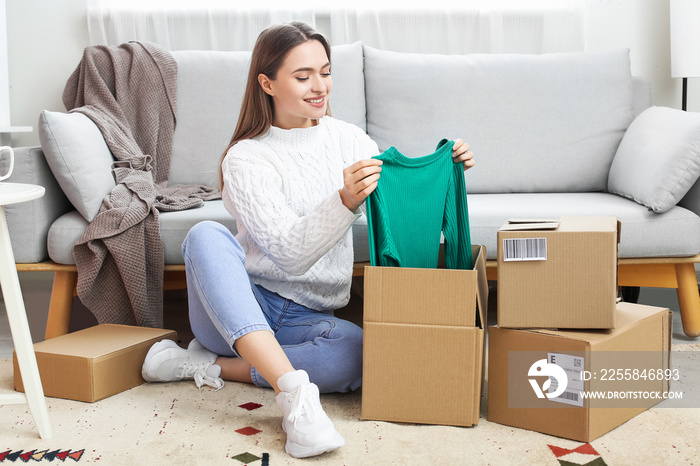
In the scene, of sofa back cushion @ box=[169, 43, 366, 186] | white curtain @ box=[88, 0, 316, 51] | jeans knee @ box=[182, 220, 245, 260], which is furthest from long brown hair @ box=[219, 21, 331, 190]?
white curtain @ box=[88, 0, 316, 51]

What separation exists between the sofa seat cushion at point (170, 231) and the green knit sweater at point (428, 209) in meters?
0.43

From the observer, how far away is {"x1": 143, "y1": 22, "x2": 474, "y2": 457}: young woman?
4.32ft

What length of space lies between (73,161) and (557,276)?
1309 millimetres

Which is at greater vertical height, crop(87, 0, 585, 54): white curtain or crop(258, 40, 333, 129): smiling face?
crop(87, 0, 585, 54): white curtain

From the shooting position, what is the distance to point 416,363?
1.27 metres

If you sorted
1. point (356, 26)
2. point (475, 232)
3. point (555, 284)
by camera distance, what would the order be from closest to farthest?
point (555, 284) < point (475, 232) < point (356, 26)

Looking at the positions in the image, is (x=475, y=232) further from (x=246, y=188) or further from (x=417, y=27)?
(x=417, y=27)

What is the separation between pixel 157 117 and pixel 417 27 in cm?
109

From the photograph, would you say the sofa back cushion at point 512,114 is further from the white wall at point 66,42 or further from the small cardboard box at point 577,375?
the small cardboard box at point 577,375

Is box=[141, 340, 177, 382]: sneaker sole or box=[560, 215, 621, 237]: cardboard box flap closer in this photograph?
box=[560, 215, 621, 237]: cardboard box flap

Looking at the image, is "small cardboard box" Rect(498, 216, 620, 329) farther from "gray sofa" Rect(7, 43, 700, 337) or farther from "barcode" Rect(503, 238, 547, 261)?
"gray sofa" Rect(7, 43, 700, 337)

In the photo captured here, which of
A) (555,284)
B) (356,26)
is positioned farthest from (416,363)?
(356,26)

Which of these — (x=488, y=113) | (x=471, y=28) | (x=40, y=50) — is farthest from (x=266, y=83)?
(x=40, y=50)

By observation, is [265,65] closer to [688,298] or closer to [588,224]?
[588,224]
